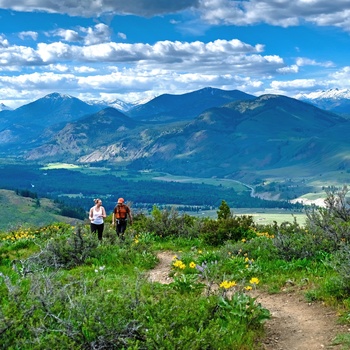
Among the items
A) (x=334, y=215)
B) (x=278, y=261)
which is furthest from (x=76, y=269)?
(x=334, y=215)

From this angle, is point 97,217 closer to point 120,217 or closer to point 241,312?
point 120,217

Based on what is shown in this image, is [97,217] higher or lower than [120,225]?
higher

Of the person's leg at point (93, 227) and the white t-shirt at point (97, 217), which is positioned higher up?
the white t-shirt at point (97, 217)

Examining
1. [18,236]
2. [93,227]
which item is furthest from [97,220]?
[18,236]

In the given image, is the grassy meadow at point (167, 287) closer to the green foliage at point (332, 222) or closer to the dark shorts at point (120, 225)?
the green foliage at point (332, 222)

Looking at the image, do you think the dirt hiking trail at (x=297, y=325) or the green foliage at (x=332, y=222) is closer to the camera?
the dirt hiking trail at (x=297, y=325)

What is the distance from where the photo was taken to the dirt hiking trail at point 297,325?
812 cm

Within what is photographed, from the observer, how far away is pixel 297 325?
30.0ft

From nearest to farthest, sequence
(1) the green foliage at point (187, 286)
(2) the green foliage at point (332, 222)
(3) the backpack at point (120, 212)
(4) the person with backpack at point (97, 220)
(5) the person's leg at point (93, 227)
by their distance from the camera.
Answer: (1) the green foliage at point (187, 286)
(2) the green foliage at point (332, 222)
(5) the person's leg at point (93, 227)
(4) the person with backpack at point (97, 220)
(3) the backpack at point (120, 212)

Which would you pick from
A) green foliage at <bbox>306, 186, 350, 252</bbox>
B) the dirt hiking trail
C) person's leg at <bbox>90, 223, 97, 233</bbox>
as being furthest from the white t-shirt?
the dirt hiking trail

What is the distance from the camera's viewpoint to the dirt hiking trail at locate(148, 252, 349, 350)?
8.12m

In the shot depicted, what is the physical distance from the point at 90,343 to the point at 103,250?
397 inches

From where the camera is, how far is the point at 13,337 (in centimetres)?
660

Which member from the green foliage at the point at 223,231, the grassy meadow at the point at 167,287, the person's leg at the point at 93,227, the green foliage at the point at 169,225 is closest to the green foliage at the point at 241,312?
the grassy meadow at the point at 167,287
